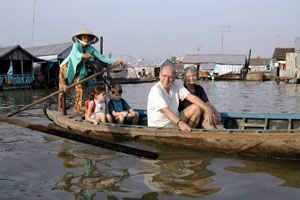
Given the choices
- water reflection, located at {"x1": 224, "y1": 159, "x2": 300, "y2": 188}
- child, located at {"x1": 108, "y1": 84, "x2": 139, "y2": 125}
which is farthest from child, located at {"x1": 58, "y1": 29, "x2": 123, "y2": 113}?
water reflection, located at {"x1": 224, "y1": 159, "x2": 300, "y2": 188}

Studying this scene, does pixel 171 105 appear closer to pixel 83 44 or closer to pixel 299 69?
pixel 83 44

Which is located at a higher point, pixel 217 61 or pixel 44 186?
pixel 217 61

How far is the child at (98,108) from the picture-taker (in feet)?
17.5

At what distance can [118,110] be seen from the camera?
5.67 metres

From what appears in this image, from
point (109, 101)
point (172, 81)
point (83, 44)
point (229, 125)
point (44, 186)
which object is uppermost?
point (83, 44)

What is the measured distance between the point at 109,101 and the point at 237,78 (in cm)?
2868

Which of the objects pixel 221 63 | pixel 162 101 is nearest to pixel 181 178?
pixel 162 101

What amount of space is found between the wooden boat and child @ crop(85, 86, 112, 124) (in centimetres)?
15

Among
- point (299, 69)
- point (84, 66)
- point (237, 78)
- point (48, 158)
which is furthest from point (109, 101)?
point (237, 78)

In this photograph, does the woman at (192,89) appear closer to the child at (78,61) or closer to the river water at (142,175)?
the river water at (142,175)

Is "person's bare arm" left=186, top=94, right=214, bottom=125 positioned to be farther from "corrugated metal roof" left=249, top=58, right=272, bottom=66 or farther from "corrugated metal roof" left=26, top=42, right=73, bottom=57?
"corrugated metal roof" left=249, top=58, right=272, bottom=66

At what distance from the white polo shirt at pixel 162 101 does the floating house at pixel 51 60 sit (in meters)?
18.5

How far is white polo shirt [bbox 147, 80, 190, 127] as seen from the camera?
4207 mm

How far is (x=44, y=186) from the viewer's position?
10.7 ft
